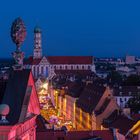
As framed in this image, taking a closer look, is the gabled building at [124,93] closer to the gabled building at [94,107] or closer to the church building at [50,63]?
the gabled building at [94,107]

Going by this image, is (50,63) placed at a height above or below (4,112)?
above

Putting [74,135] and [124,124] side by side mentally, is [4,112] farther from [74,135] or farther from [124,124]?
[124,124]

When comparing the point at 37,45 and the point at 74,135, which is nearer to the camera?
the point at 74,135

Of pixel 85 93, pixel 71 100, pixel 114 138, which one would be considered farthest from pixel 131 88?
pixel 114 138

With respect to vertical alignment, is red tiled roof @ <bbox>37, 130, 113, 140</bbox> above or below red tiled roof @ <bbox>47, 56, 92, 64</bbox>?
below

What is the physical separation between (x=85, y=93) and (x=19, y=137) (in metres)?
53.0

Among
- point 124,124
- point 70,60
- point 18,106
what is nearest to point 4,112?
point 18,106

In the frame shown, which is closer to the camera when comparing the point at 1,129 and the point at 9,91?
the point at 1,129

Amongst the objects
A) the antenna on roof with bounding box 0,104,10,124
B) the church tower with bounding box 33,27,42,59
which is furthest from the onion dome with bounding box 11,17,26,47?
the church tower with bounding box 33,27,42,59

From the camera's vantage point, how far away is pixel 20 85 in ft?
17.1

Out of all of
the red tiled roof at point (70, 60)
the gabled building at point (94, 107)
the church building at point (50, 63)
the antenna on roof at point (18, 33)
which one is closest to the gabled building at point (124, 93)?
the gabled building at point (94, 107)

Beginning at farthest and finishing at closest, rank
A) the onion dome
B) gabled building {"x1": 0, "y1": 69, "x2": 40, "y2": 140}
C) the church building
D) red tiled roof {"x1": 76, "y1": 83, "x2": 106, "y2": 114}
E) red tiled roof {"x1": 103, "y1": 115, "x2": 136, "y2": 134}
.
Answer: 1. the church building
2. red tiled roof {"x1": 76, "y1": 83, "x2": 106, "y2": 114}
3. red tiled roof {"x1": 103, "y1": 115, "x2": 136, "y2": 134}
4. the onion dome
5. gabled building {"x1": 0, "y1": 69, "x2": 40, "y2": 140}

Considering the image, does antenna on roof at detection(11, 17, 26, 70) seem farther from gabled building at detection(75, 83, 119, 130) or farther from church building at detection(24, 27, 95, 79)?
church building at detection(24, 27, 95, 79)

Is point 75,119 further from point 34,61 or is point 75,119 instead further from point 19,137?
point 34,61
